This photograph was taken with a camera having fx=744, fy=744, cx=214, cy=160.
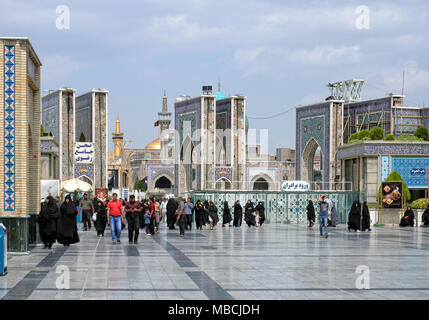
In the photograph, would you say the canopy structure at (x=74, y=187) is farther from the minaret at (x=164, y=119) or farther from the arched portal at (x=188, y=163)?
the minaret at (x=164, y=119)

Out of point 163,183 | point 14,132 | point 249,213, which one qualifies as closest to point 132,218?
→ point 14,132

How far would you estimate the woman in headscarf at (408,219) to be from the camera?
83.3 ft

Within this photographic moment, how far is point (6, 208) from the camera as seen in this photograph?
500 inches

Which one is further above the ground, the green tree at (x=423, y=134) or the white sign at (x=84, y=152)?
the green tree at (x=423, y=134)

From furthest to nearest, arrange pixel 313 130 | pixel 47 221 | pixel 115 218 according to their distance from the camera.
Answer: pixel 313 130 < pixel 115 218 < pixel 47 221

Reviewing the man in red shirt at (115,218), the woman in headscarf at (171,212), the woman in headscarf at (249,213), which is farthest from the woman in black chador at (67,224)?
the woman in headscarf at (249,213)

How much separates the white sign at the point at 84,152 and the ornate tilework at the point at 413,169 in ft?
62.6

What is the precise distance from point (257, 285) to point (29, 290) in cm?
257

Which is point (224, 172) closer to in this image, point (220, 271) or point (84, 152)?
point (84, 152)

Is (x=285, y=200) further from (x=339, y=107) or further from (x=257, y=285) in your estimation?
(x=257, y=285)

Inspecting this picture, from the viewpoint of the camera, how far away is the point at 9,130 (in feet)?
41.7

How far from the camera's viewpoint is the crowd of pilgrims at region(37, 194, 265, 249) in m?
14.0

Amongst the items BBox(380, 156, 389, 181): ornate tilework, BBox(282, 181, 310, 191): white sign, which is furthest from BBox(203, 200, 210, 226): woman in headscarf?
BBox(380, 156, 389, 181): ornate tilework

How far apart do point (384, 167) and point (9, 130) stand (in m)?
22.3
